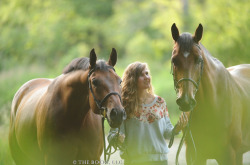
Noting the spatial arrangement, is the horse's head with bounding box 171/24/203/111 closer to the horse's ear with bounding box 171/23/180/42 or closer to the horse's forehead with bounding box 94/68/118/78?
the horse's ear with bounding box 171/23/180/42

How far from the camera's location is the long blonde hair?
14.0 feet

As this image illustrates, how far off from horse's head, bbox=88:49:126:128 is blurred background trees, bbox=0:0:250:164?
246 inches

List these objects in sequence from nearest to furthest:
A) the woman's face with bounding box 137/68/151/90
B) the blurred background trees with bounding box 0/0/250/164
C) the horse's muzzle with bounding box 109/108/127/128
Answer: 1. the horse's muzzle with bounding box 109/108/127/128
2. the woman's face with bounding box 137/68/151/90
3. the blurred background trees with bounding box 0/0/250/164

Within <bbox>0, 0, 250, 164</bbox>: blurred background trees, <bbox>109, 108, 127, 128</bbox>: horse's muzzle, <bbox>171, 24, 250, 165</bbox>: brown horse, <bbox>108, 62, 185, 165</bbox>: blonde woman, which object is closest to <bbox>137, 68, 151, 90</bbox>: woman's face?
<bbox>108, 62, 185, 165</bbox>: blonde woman

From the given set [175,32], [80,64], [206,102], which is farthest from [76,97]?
[206,102]

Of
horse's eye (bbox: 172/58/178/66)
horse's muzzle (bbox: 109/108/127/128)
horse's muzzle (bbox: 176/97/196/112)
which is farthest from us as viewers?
horse's eye (bbox: 172/58/178/66)

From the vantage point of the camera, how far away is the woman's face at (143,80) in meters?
4.31

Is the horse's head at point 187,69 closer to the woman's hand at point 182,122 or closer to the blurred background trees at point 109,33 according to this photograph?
the woman's hand at point 182,122

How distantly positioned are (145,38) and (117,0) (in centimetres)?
660

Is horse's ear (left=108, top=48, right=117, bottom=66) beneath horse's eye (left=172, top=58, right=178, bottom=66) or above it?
above

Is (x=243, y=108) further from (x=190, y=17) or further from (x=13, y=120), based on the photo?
(x=190, y=17)

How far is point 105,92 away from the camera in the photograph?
3.70 metres

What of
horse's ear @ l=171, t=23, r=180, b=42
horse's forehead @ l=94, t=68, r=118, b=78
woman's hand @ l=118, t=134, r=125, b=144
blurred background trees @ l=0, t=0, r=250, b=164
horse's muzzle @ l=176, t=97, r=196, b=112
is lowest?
woman's hand @ l=118, t=134, r=125, b=144

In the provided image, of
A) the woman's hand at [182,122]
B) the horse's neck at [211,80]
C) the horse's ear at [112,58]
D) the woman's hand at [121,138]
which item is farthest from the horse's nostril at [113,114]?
the horse's neck at [211,80]
